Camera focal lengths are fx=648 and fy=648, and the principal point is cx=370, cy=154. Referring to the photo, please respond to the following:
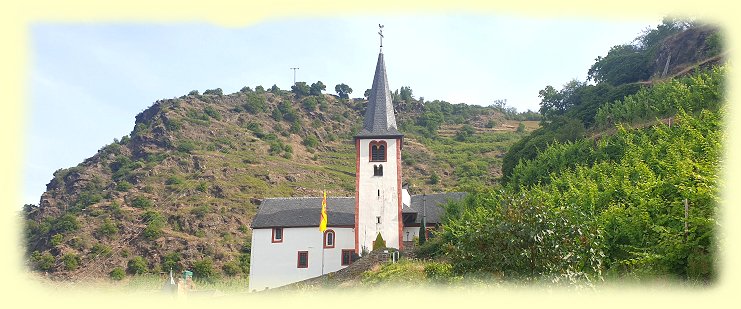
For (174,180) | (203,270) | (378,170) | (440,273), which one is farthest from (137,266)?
(440,273)

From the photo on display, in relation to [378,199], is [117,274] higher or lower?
lower

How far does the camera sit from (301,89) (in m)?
144

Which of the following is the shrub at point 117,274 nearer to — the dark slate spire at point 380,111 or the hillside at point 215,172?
the hillside at point 215,172

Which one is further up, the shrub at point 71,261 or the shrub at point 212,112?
the shrub at point 212,112

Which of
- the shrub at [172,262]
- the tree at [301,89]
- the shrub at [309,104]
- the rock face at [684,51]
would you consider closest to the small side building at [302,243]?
the rock face at [684,51]

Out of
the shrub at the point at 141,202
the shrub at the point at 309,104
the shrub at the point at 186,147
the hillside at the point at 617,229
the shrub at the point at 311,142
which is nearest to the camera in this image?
the hillside at the point at 617,229

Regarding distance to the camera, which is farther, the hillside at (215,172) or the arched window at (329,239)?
the hillside at (215,172)

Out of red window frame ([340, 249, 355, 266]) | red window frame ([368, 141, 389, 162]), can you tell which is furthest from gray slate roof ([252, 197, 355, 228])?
red window frame ([368, 141, 389, 162])

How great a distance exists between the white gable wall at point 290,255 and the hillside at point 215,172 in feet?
74.0

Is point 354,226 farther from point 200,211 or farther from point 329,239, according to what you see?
point 200,211

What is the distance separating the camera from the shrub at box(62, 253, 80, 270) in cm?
7162

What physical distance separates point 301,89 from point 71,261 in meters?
78.8

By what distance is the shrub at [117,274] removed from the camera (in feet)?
225

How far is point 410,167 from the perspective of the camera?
4023 inches
